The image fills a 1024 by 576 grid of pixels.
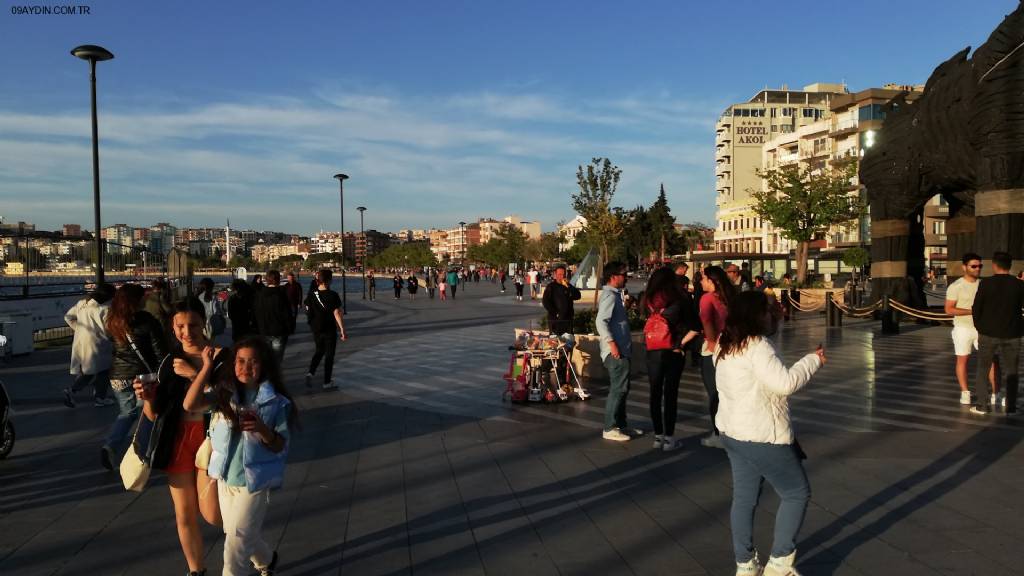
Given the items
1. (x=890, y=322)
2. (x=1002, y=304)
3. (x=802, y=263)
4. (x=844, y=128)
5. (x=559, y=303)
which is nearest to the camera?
(x=1002, y=304)

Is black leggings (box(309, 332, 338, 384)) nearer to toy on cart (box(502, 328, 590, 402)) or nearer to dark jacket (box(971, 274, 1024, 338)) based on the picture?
toy on cart (box(502, 328, 590, 402))

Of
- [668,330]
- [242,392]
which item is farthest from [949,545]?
[242,392]

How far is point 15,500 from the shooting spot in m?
5.61

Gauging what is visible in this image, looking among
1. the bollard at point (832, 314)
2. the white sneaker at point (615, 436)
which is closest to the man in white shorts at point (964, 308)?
the white sneaker at point (615, 436)

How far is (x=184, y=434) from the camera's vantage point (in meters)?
3.83

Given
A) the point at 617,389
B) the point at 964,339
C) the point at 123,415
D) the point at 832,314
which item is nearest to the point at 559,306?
the point at 617,389

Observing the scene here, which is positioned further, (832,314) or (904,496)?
(832,314)

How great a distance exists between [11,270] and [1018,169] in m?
22.8

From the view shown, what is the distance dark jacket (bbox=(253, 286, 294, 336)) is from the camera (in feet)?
34.0

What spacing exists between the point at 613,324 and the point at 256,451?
4.01m

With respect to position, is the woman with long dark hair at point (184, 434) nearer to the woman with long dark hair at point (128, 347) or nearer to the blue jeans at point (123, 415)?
the woman with long dark hair at point (128, 347)

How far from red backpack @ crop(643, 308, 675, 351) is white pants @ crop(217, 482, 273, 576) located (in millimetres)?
3827

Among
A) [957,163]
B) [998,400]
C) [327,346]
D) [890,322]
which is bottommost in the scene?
[998,400]

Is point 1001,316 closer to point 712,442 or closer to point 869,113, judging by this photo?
point 712,442
